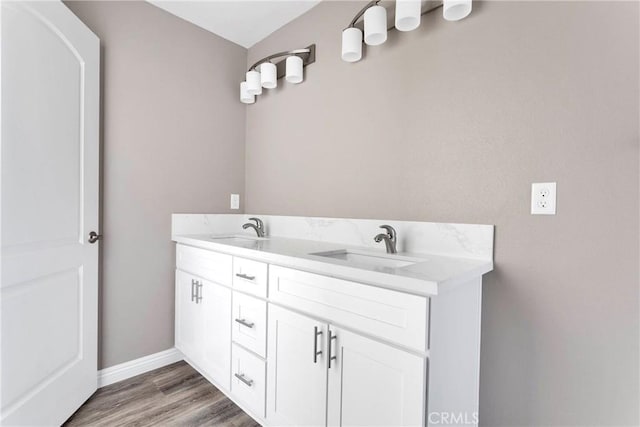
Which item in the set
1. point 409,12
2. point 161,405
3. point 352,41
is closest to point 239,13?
point 352,41

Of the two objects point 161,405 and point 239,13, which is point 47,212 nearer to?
point 161,405

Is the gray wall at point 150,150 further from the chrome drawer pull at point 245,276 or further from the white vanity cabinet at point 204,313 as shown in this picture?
the chrome drawer pull at point 245,276

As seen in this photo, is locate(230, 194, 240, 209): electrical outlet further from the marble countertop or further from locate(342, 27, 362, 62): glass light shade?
locate(342, 27, 362, 62): glass light shade

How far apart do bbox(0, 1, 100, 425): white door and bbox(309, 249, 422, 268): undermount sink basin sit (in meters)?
1.19

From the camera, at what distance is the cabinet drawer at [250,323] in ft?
→ 4.71

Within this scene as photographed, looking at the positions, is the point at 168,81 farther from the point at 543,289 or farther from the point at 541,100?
the point at 543,289

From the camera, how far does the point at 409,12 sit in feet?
4.34

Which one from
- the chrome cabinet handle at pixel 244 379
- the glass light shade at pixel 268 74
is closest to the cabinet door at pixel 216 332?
the chrome cabinet handle at pixel 244 379

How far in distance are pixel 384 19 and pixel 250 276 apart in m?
1.31

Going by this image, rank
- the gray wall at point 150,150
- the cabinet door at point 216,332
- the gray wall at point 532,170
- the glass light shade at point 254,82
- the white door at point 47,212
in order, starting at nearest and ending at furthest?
1. the gray wall at point 532,170
2. the white door at point 47,212
3. the cabinet door at point 216,332
4. the gray wall at point 150,150
5. the glass light shade at point 254,82

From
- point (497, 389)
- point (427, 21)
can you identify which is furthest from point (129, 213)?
point (497, 389)

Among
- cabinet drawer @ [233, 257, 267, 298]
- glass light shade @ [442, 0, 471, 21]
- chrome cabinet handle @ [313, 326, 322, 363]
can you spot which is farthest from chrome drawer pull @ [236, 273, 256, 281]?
glass light shade @ [442, 0, 471, 21]

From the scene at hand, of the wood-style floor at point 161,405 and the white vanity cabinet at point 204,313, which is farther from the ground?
the white vanity cabinet at point 204,313

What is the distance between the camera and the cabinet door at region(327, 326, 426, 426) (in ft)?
3.07
